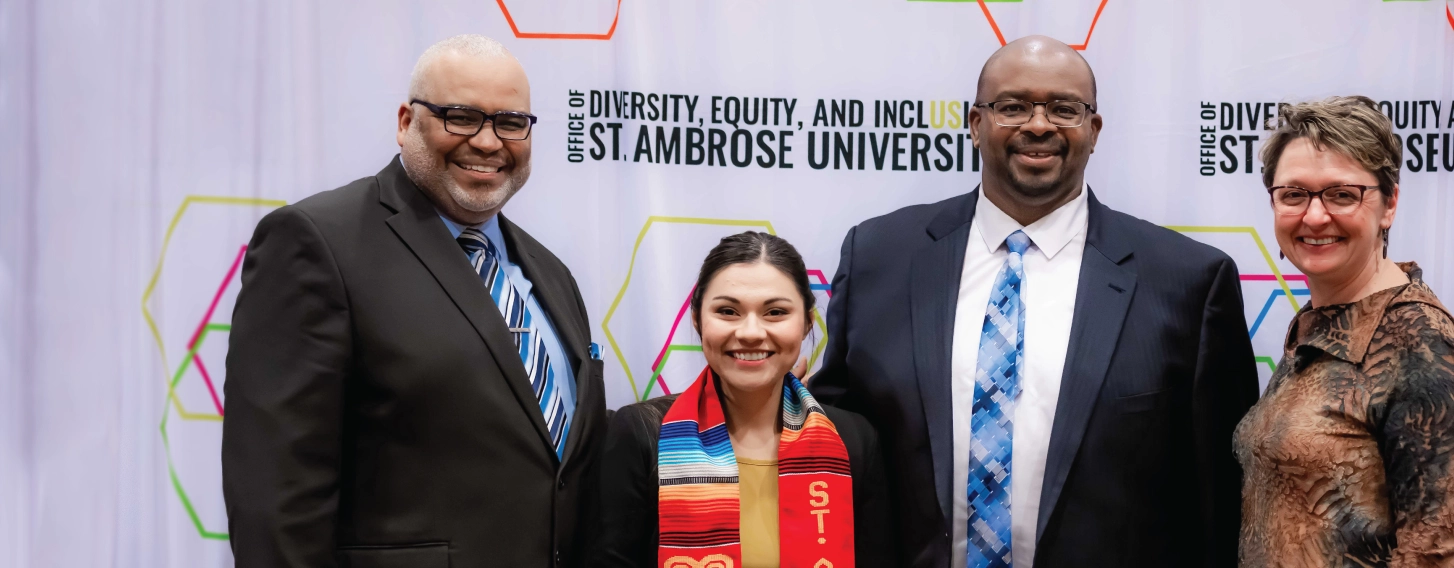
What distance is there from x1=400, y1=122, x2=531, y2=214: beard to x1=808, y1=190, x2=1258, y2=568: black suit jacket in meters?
0.78

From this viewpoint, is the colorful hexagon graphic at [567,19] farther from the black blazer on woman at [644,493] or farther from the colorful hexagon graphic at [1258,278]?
the colorful hexagon graphic at [1258,278]

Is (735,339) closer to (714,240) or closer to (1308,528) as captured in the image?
(714,240)

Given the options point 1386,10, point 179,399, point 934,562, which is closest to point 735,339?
point 934,562

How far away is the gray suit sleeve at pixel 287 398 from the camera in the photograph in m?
1.61

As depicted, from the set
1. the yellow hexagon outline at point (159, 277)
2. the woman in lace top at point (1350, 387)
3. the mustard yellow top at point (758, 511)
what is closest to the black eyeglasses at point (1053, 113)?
the woman in lace top at point (1350, 387)

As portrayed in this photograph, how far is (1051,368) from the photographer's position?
6.48ft

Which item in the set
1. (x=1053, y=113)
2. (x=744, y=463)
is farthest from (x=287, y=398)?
(x=1053, y=113)

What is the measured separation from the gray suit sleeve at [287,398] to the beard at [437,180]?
0.26m

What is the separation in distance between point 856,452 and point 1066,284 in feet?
1.76

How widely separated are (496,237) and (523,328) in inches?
8.5

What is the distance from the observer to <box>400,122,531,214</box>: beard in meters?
1.85

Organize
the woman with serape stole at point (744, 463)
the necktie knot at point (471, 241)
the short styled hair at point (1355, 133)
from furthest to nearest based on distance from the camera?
1. the necktie knot at point (471, 241)
2. the woman with serape stole at point (744, 463)
3. the short styled hair at point (1355, 133)

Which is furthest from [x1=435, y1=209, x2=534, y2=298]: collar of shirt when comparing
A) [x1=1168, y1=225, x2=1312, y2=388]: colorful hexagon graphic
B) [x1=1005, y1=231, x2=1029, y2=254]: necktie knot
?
[x1=1168, y1=225, x2=1312, y2=388]: colorful hexagon graphic

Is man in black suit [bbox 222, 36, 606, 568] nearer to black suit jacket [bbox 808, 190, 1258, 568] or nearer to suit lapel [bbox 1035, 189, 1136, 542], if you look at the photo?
black suit jacket [bbox 808, 190, 1258, 568]
